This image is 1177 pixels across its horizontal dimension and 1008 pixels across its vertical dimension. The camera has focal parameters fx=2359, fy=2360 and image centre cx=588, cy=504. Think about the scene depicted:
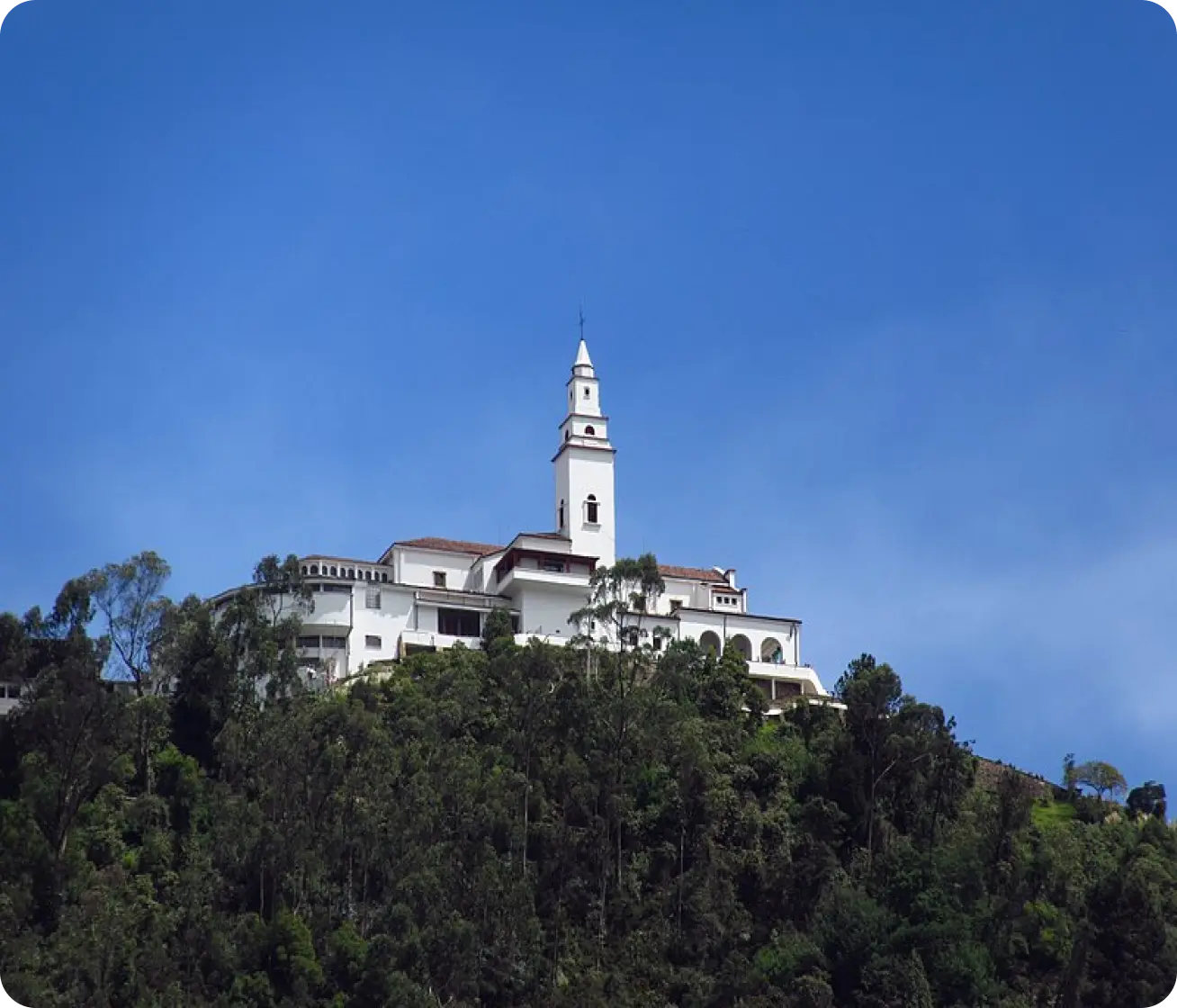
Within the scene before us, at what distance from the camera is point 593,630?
2798 inches

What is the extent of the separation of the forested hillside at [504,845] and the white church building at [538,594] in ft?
11.4

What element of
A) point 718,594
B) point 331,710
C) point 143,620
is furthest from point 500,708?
point 718,594

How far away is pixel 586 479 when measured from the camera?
7662 centimetres

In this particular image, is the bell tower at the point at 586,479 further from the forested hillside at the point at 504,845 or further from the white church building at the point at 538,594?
the forested hillside at the point at 504,845

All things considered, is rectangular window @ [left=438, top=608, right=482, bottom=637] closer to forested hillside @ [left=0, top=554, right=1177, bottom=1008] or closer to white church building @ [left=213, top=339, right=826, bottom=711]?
white church building @ [left=213, top=339, right=826, bottom=711]

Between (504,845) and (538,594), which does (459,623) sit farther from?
(504,845)

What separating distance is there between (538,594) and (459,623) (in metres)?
2.59

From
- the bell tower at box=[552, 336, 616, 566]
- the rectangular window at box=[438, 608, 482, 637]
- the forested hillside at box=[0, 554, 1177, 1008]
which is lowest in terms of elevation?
the forested hillside at box=[0, 554, 1177, 1008]

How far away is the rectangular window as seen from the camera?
2837 inches

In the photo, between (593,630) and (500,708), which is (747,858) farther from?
(593,630)

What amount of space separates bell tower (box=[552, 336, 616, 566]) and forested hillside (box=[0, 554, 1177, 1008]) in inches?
370

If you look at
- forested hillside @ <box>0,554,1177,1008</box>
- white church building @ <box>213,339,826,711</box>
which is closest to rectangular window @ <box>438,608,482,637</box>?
white church building @ <box>213,339,826,711</box>

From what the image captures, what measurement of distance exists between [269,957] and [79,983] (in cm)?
446

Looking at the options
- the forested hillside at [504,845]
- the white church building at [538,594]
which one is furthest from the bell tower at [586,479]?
the forested hillside at [504,845]
